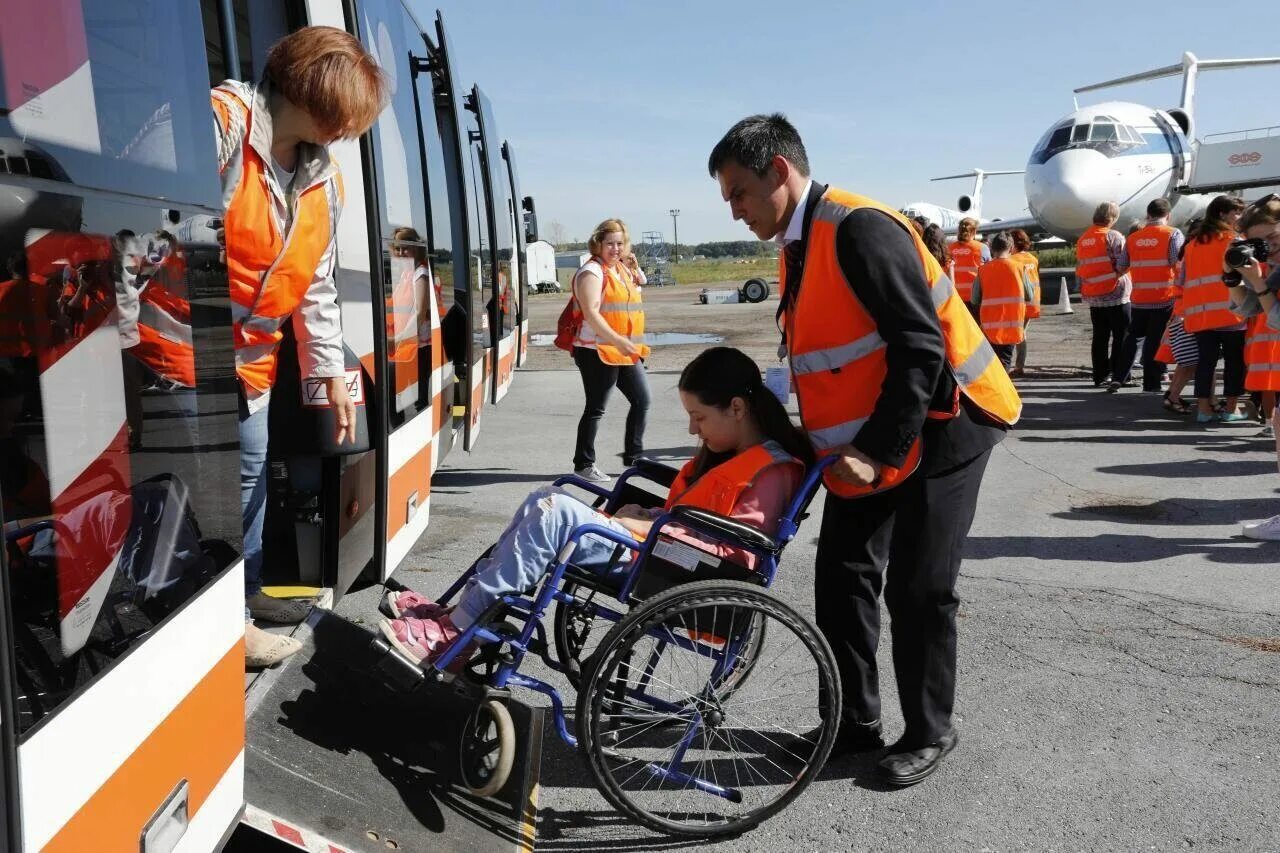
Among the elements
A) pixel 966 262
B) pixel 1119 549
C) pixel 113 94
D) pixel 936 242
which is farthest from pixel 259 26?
pixel 966 262

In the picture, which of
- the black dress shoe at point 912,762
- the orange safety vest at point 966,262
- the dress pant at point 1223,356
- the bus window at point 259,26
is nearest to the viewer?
the black dress shoe at point 912,762

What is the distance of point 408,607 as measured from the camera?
297 centimetres

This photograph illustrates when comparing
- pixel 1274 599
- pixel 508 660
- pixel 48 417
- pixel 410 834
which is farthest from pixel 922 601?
pixel 1274 599

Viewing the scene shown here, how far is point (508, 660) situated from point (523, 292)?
916cm

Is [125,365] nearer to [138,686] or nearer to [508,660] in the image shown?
[138,686]

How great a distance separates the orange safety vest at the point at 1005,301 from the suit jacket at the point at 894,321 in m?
9.42

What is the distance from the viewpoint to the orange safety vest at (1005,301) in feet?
38.3

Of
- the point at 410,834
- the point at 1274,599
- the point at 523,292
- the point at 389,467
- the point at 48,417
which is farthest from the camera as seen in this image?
the point at 523,292

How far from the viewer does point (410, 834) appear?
2.58 meters

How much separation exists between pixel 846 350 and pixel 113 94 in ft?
6.22

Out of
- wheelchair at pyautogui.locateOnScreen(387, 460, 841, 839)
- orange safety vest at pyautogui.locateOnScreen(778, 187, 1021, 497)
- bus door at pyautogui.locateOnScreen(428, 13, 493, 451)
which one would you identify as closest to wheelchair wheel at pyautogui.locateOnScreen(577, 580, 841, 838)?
wheelchair at pyautogui.locateOnScreen(387, 460, 841, 839)

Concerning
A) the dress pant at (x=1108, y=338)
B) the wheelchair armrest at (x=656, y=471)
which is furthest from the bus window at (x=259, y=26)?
the dress pant at (x=1108, y=338)

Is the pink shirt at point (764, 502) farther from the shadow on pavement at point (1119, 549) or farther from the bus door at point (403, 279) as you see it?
the shadow on pavement at point (1119, 549)

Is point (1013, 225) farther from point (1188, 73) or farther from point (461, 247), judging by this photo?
point (461, 247)
